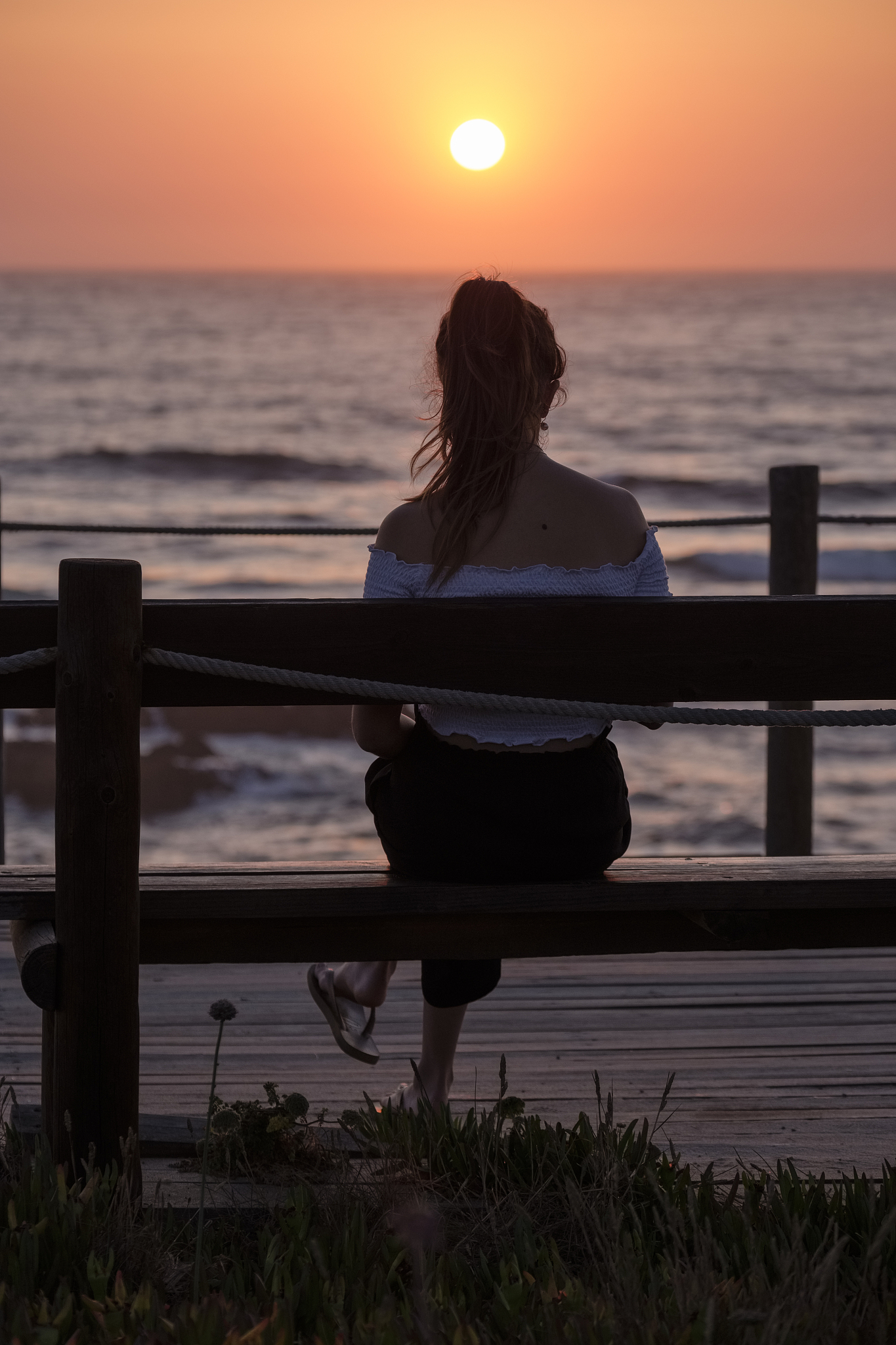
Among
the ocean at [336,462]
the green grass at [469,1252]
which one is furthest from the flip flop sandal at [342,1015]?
the ocean at [336,462]

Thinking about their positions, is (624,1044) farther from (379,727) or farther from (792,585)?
(792,585)

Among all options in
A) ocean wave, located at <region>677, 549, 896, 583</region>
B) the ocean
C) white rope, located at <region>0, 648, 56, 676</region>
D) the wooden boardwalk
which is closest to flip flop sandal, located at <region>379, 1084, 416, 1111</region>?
the wooden boardwalk

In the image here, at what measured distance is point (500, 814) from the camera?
2.28 metres

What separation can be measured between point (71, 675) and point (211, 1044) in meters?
1.59

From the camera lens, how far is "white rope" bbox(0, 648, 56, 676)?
193cm

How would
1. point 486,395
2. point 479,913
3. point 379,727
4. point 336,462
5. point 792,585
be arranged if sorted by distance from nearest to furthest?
point 479,913
point 379,727
point 486,395
point 792,585
point 336,462

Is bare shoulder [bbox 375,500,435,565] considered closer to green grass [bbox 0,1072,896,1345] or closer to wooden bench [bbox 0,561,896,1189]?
wooden bench [bbox 0,561,896,1189]

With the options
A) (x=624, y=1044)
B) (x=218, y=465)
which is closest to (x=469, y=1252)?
(x=624, y=1044)

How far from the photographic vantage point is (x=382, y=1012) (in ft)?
11.7

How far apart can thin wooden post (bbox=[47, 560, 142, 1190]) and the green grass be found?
0.10 m

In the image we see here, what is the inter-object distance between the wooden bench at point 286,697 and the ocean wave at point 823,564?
1568 cm

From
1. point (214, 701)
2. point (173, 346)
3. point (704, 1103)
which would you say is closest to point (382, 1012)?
point (704, 1103)

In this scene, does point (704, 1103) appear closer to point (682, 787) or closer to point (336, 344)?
point (682, 787)

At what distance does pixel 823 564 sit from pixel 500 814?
16.5 meters
